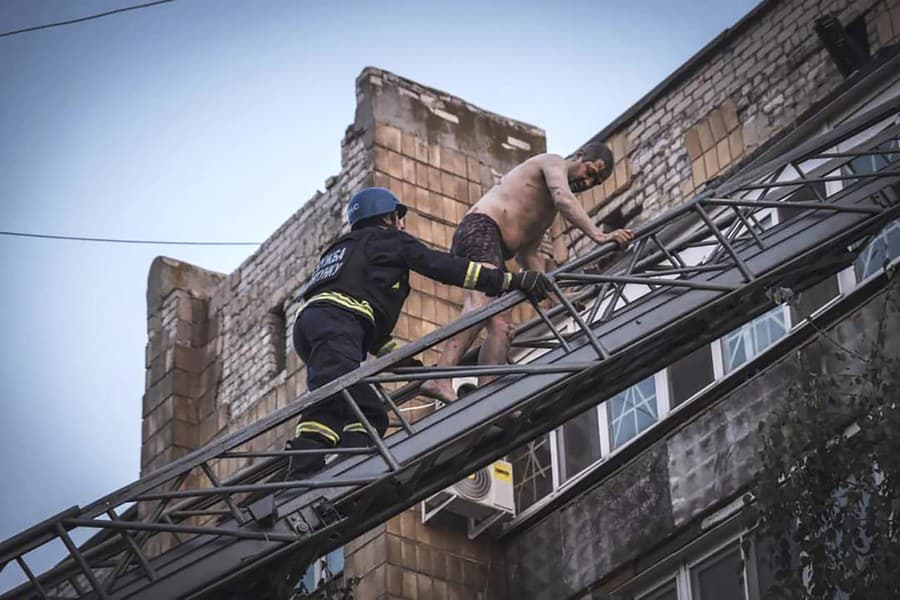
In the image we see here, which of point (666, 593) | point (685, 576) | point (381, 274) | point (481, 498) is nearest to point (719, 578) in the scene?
point (685, 576)

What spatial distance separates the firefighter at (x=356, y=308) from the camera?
9.91 meters

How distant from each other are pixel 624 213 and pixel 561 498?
3634 millimetres

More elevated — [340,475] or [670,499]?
[670,499]

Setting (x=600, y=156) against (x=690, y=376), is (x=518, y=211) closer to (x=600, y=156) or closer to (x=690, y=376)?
(x=600, y=156)

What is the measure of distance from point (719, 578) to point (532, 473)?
282cm

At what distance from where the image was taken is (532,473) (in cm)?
1462

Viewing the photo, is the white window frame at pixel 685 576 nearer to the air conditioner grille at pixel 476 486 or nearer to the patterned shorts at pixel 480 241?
Answer: the air conditioner grille at pixel 476 486

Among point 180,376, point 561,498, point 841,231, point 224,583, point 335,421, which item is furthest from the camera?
point 180,376

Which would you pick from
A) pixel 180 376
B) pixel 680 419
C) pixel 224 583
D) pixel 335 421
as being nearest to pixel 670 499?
pixel 680 419

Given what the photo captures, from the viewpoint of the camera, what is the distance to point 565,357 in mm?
10219

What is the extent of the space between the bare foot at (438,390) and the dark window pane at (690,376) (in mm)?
3038

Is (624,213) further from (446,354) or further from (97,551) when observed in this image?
(97,551)

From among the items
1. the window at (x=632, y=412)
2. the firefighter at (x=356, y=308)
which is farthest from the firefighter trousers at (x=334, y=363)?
the window at (x=632, y=412)

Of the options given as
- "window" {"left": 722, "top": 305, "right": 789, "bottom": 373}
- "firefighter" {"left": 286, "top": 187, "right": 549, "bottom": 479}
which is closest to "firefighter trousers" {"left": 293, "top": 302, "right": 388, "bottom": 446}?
"firefighter" {"left": 286, "top": 187, "right": 549, "bottom": 479}
